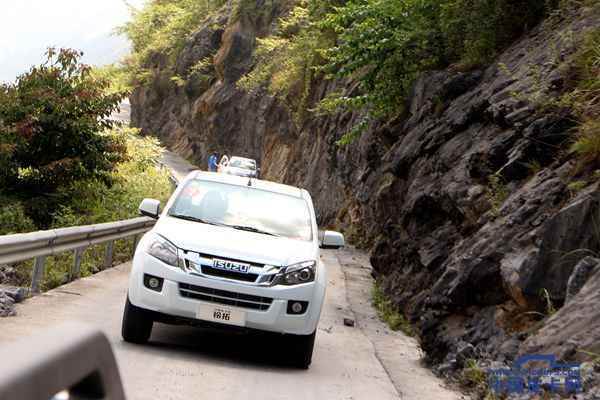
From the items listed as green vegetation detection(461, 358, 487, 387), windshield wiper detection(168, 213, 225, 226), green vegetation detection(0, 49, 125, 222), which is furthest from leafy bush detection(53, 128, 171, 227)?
green vegetation detection(461, 358, 487, 387)

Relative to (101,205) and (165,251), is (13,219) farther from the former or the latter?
(165,251)

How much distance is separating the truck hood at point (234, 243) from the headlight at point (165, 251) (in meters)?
0.06

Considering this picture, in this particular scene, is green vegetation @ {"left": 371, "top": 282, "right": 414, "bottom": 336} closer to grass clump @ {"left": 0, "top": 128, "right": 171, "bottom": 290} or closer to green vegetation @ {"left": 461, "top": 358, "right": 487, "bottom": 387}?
green vegetation @ {"left": 461, "top": 358, "right": 487, "bottom": 387}

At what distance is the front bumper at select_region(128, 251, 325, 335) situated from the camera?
28.5 feet

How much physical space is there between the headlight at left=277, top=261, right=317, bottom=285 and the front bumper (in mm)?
74

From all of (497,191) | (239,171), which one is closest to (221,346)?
(497,191)

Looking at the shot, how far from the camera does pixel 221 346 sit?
32.3 feet

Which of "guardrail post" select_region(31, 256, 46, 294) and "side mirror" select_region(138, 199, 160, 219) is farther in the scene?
"guardrail post" select_region(31, 256, 46, 294)

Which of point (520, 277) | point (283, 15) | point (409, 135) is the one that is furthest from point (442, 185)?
point (283, 15)

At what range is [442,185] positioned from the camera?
14.2 m

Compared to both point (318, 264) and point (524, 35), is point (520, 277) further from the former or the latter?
point (524, 35)

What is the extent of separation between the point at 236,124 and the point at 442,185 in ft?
135

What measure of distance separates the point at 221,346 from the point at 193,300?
4.23ft

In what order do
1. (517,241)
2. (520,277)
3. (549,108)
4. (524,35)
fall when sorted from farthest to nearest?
1. (524,35)
2. (549,108)
3. (517,241)
4. (520,277)
